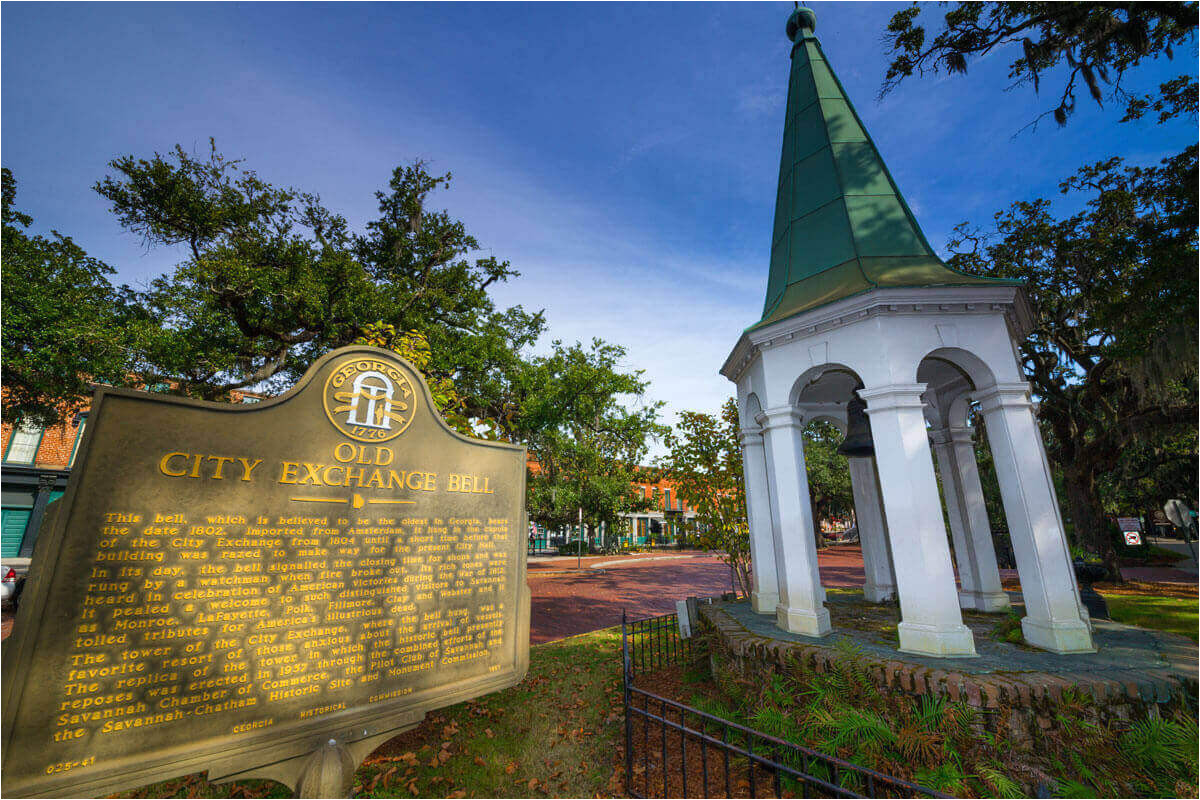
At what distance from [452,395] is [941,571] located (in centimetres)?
876

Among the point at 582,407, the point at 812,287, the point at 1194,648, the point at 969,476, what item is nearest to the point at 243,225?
the point at 582,407

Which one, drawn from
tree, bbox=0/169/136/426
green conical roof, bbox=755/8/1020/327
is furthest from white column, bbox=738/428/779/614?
tree, bbox=0/169/136/426

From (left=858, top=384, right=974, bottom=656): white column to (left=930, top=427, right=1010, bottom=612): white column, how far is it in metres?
2.87

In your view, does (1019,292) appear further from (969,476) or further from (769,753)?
(769,753)

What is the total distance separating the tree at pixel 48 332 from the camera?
11648mm

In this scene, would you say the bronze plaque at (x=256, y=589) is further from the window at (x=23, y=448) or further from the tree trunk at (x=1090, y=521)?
the window at (x=23, y=448)

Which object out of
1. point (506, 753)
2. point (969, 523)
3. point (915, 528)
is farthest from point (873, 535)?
point (506, 753)

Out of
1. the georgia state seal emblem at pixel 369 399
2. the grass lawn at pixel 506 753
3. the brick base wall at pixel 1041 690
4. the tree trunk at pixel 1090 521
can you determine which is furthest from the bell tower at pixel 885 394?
the tree trunk at pixel 1090 521

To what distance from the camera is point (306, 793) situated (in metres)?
2.81

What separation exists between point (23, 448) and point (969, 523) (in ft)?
135

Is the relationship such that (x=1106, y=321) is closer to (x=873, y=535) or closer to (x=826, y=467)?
(x=873, y=535)

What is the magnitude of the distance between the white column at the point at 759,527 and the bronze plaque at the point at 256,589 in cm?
579

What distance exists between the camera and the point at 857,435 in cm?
804

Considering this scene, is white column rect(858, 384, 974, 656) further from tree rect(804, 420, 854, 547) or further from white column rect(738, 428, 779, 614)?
tree rect(804, 420, 854, 547)
